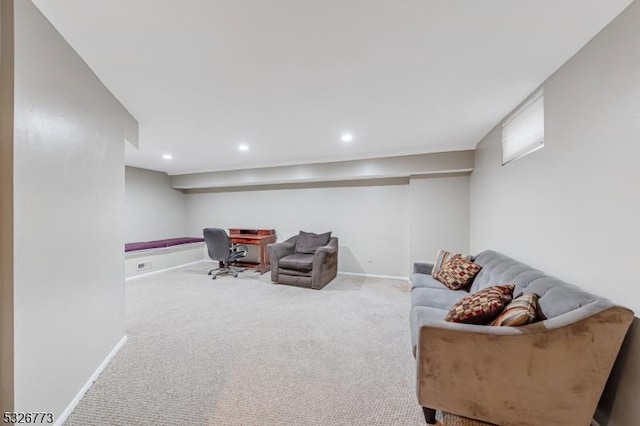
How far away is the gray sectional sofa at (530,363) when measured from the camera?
119 centimetres

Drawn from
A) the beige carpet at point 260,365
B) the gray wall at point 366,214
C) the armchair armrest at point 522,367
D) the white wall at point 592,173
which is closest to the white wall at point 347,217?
the gray wall at point 366,214

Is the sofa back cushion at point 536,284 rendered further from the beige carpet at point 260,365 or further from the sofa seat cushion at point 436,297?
the beige carpet at point 260,365

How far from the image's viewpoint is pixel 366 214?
16.6 ft

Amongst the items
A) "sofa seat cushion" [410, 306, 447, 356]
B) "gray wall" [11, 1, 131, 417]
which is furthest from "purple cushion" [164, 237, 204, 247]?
"sofa seat cushion" [410, 306, 447, 356]

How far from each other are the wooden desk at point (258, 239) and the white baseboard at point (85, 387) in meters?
3.00

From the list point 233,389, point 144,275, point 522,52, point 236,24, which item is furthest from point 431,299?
point 144,275

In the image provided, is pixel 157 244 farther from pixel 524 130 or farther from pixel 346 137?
pixel 524 130

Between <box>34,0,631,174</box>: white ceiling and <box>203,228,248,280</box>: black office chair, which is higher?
<box>34,0,631,174</box>: white ceiling

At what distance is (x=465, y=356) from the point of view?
137 cm

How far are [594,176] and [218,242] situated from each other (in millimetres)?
4926

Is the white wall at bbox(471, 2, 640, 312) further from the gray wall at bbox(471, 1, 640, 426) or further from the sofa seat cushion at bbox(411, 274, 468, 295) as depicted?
the sofa seat cushion at bbox(411, 274, 468, 295)

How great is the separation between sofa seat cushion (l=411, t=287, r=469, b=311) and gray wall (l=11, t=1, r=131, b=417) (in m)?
2.55

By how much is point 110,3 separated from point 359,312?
3378mm

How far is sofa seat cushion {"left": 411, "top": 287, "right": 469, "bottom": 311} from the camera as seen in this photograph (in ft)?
7.27
